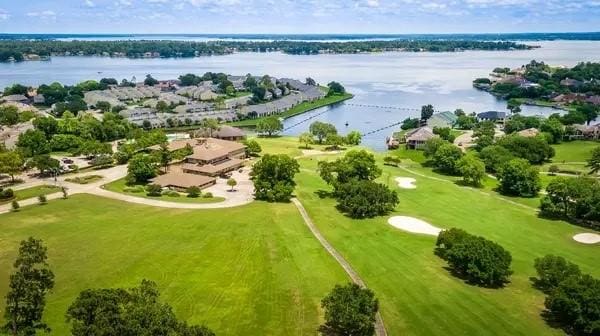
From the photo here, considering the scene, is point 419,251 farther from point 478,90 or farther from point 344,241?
point 478,90

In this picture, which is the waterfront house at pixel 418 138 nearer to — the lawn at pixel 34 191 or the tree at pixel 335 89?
the lawn at pixel 34 191

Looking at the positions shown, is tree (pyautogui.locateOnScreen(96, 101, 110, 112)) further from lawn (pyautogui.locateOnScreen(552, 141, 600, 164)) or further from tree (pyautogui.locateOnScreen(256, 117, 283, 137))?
lawn (pyautogui.locateOnScreen(552, 141, 600, 164))

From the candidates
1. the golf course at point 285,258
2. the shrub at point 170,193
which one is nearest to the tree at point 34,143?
the golf course at point 285,258

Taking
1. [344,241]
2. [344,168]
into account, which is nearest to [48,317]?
[344,241]

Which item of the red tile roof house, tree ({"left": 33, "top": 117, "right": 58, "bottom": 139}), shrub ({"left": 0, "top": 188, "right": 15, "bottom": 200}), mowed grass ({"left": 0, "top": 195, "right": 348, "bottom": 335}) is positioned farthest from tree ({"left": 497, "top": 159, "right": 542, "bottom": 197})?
tree ({"left": 33, "top": 117, "right": 58, "bottom": 139})

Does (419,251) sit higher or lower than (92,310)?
lower
